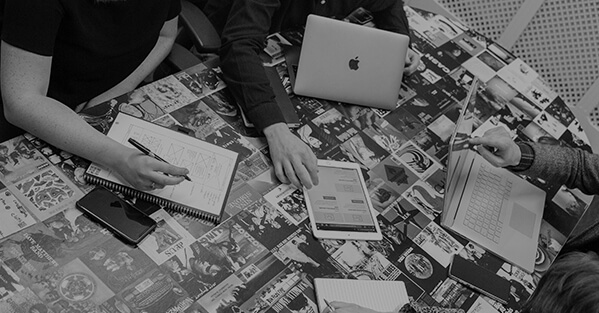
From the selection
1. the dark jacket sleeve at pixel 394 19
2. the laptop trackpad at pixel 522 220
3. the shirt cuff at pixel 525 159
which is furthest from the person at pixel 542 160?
the dark jacket sleeve at pixel 394 19

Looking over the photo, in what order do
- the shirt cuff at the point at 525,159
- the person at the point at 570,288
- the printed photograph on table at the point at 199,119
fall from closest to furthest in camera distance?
the person at the point at 570,288, the printed photograph on table at the point at 199,119, the shirt cuff at the point at 525,159

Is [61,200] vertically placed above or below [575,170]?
below

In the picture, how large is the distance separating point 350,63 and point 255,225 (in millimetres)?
590

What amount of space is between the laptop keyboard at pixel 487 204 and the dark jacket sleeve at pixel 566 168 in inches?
4.0

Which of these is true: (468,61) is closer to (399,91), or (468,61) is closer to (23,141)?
(399,91)

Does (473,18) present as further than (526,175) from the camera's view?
Yes

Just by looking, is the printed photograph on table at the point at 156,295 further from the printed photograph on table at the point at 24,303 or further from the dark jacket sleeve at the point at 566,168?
the dark jacket sleeve at the point at 566,168

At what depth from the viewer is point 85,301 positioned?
1071 millimetres

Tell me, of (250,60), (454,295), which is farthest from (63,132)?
(454,295)

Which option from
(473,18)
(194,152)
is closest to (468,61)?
(473,18)

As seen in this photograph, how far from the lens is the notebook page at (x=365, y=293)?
1.24m

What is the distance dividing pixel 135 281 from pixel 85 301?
101mm

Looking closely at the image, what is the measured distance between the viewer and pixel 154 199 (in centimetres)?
126

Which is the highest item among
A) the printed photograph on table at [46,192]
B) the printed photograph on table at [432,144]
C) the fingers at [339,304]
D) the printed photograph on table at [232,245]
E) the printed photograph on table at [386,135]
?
the printed photograph on table at [432,144]
